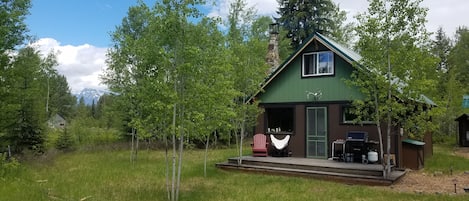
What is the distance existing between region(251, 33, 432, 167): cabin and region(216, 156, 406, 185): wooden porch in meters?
0.77

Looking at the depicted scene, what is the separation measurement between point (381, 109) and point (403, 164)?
358cm

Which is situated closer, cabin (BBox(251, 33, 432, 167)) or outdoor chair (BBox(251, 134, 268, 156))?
cabin (BBox(251, 33, 432, 167))

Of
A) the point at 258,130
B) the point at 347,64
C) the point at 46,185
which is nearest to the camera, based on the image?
the point at 46,185

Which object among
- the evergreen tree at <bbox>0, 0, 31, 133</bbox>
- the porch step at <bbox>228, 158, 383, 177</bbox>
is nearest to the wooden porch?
the porch step at <bbox>228, 158, 383, 177</bbox>

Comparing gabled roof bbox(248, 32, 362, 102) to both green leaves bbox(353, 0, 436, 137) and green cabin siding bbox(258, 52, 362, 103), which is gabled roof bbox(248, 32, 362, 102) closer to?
green cabin siding bbox(258, 52, 362, 103)

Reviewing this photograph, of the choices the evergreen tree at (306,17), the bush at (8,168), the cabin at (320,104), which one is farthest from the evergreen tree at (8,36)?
the evergreen tree at (306,17)

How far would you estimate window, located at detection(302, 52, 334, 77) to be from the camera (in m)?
12.6

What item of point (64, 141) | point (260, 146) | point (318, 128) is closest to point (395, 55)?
point (318, 128)

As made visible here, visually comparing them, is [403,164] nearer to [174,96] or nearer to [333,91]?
[333,91]

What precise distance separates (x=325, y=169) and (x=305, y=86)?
12.1ft

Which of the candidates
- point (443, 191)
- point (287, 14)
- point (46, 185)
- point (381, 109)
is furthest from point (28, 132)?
point (287, 14)

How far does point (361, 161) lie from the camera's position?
11.5 m

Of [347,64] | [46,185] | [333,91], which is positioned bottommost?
[46,185]

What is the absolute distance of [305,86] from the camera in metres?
13.1
